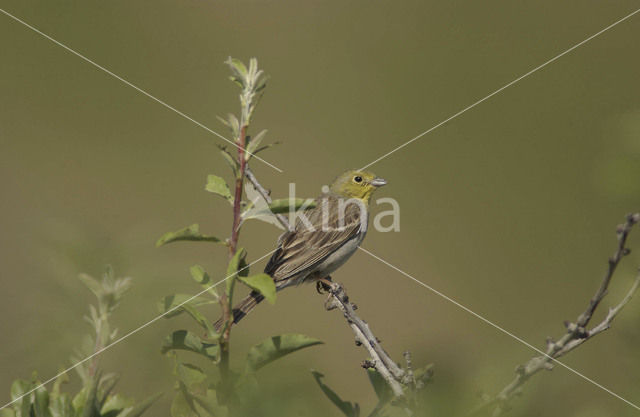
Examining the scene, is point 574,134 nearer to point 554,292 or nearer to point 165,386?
point 554,292

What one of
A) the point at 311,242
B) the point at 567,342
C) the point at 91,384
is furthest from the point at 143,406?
the point at 311,242

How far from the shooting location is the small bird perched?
155 inches

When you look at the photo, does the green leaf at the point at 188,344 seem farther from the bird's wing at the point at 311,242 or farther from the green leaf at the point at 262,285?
the bird's wing at the point at 311,242

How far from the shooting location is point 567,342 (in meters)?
0.93

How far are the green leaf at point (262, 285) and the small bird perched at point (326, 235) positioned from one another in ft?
7.10

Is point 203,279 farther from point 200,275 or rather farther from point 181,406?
point 181,406

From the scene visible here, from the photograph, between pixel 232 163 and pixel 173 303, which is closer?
pixel 173 303

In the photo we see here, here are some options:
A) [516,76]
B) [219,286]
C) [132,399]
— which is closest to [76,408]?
[132,399]

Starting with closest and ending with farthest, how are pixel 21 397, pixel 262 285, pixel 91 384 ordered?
pixel 91 384 < pixel 21 397 < pixel 262 285

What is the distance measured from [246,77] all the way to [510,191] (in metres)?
7.09

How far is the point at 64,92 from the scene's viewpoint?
9.05m

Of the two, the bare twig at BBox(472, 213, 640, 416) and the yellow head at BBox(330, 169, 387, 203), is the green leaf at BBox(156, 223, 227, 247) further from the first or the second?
the yellow head at BBox(330, 169, 387, 203)

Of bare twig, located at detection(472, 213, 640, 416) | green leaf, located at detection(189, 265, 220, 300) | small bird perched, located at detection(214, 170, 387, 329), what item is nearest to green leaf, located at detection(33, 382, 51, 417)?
green leaf, located at detection(189, 265, 220, 300)

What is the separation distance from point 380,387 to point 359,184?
3.94 m
